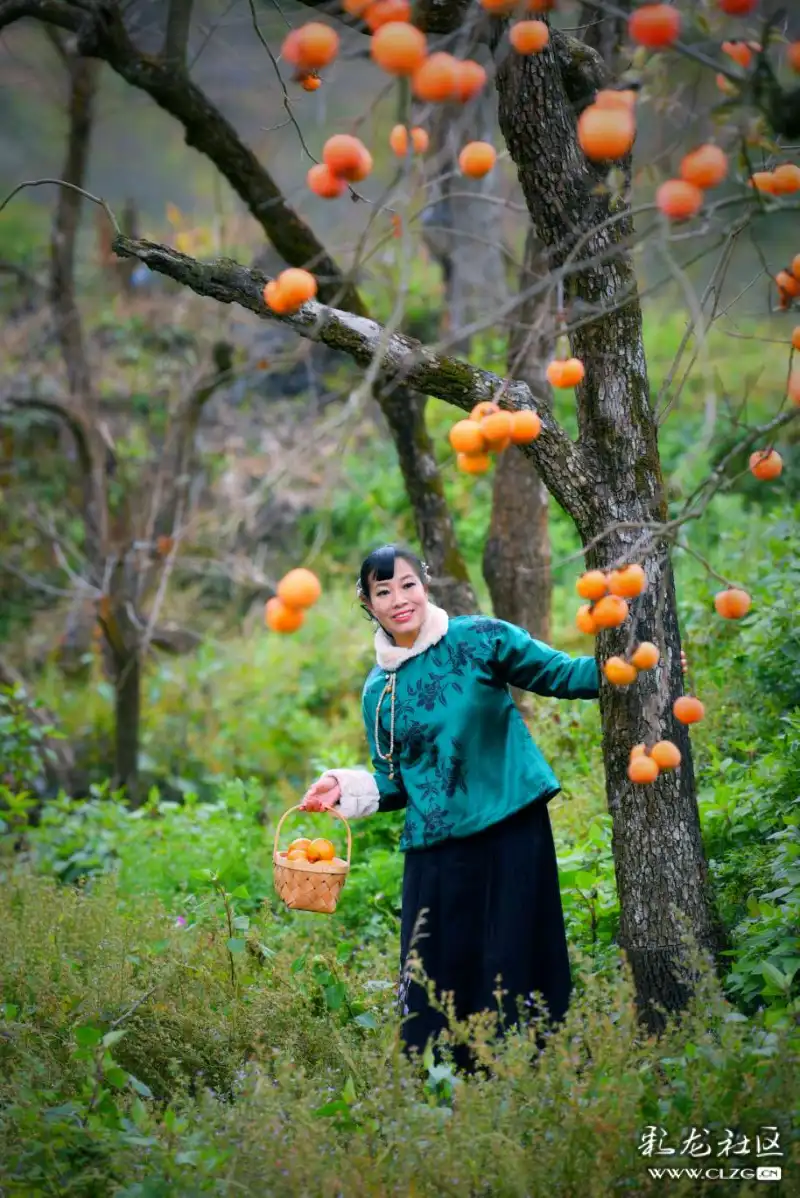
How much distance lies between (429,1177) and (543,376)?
332 cm

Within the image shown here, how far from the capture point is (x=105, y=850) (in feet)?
15.3

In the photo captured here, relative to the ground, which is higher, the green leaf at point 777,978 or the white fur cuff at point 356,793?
the white fur cuff at point 356,793

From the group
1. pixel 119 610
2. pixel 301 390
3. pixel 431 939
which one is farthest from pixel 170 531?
pixel 431 939

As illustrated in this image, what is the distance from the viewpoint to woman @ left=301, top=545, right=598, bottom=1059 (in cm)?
274

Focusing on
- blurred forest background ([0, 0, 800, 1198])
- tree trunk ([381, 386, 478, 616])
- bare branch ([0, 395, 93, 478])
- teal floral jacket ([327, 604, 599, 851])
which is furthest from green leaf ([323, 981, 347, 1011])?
bare branch ([0, 395, 93, 478])

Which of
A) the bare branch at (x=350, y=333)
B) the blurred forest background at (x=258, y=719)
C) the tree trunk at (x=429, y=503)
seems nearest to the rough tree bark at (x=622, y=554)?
the bare branch at (x=350, y=333)

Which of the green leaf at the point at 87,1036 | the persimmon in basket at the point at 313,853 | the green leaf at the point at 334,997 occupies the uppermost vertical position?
the persimmon in basket at the point at 313,853

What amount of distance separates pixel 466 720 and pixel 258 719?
3999 millimetres

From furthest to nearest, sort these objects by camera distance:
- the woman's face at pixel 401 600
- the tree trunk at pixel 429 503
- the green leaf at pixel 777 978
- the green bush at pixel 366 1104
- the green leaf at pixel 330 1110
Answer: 1. the tree trunk at pixel 429 503
2. the woman's face at pixel 401 600
3. the green leaf at pixel 777 978
4. the green leaf at pixel 330 1110
5. the green bush at pixel 366 1104

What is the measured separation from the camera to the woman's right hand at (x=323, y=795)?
9.50 feet

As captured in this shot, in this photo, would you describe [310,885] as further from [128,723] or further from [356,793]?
[128,723]

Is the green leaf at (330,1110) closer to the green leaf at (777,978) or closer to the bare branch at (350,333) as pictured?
the green leaf at (777,978)

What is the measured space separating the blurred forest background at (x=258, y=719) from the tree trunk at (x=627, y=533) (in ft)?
0.54

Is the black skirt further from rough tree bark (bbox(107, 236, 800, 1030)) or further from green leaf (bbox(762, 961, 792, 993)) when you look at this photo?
green leaf (bbox(762, 961, 792, 993))
